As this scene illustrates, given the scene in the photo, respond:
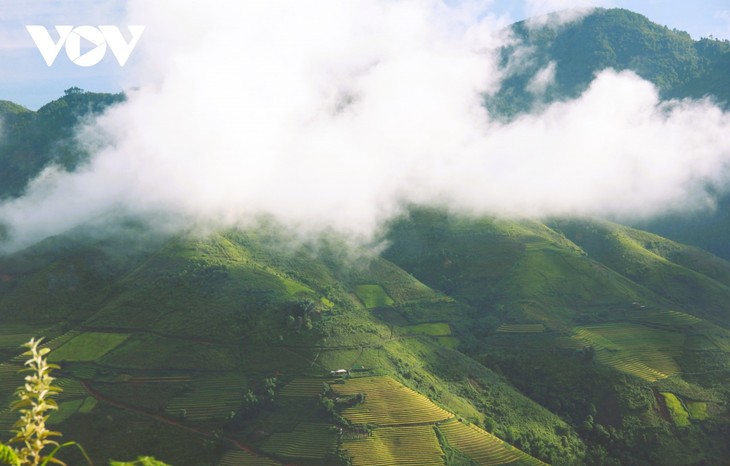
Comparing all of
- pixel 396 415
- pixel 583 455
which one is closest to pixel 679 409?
pixel 583 455

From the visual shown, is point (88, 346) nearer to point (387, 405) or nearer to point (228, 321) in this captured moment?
point (228, 321)

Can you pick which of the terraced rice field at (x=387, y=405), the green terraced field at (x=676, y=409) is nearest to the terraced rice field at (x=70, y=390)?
the terraced rice field at (x=387, y=405)

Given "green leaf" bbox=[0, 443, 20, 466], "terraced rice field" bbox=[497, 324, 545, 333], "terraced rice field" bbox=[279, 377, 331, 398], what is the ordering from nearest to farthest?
"green leaf" bbox=[0, 443, 20, 466], "terraced rice field" bbox=[279, 377, 331, 398], "terraced rice field" bbox=[497, 324, 545, 333]

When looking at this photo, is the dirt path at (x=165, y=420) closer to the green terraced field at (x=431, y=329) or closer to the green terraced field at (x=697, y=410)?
the green terraced field at (x=431, y=329)

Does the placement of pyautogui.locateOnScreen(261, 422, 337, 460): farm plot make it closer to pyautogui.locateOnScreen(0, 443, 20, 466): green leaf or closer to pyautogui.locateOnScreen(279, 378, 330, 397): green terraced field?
pyautogui.locateOnScreen(279, 378, 330, 397): green terraced field

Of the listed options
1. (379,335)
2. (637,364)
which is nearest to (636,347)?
(637,364)

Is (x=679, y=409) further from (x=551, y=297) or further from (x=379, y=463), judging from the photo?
(x=379, y=463)

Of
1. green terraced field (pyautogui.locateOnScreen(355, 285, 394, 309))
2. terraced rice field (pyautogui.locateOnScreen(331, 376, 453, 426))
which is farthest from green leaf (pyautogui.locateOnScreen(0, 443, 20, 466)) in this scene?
green terraced field (pyautogui.locateOnScreen(355, 285, 394, 309))

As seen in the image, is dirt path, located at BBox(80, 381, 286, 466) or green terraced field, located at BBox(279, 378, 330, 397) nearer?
dirt path, located at BBox(80, 381, 286, 466)
